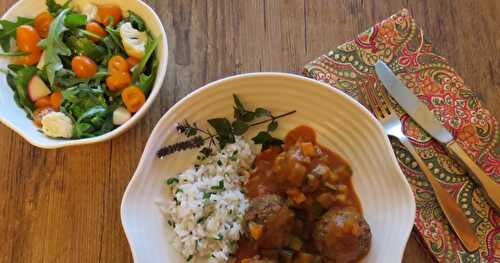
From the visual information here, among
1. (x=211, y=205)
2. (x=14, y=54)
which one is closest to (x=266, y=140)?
(x=211, y=205)

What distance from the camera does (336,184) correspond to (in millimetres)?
1985

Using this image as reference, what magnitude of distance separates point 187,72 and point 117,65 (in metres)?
0.31

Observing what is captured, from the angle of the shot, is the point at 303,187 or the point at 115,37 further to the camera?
the point at 115,37

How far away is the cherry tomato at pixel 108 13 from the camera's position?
215cm

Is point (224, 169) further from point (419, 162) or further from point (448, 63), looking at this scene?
point (448, 63)

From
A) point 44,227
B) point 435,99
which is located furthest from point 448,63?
point 44,227

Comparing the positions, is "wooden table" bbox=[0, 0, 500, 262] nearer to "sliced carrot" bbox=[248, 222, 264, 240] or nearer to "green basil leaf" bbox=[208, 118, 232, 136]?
"green basil leaf" bbox=[208, 118, 232, 136]

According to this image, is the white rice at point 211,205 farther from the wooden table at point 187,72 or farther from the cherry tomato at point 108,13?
the cherry tomato at point 108,13

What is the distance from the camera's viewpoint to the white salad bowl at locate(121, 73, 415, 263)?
189 centimetres

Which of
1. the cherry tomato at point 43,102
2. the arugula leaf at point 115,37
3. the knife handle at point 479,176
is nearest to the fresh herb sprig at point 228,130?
the arugula leaf at point 115,37

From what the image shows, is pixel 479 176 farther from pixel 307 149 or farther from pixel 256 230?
pixel 256 230

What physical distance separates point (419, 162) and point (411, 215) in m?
0.29

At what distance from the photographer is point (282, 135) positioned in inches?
82.7

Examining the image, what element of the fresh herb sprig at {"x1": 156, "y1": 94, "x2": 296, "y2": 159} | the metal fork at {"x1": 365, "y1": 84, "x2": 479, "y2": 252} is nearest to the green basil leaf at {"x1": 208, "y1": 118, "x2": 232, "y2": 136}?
the fresh herb sprig at {"x1": 156, "y1": 94, "x2": 296, "y2": 159}
